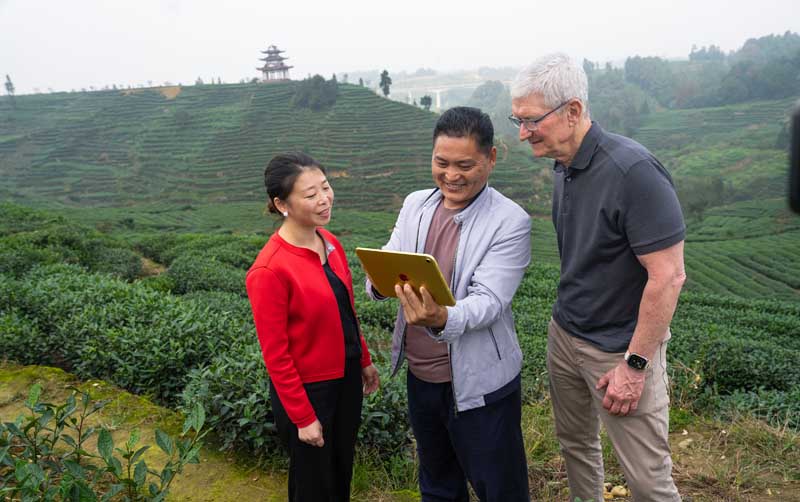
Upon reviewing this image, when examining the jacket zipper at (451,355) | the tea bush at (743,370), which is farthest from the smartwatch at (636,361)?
the tea bush at (743,370)

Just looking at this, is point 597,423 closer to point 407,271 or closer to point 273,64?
point 407,271

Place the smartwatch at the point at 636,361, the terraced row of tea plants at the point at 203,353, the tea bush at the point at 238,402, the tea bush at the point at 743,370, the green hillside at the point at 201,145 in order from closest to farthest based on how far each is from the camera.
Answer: the smartwatch at the point at 636,361
the tea bush at the point at 238,402
the terraced row of tea plants at the point at 203,353
the tea bush at the point at 743,370
the green hillside at the point at 201,145

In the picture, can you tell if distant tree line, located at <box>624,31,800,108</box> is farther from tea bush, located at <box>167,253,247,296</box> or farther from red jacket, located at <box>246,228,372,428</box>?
red jacket, located at <box>246,228,372,428</box>

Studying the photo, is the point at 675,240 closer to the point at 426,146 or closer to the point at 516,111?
the point at 516,111

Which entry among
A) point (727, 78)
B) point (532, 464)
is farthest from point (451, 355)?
point (727, 78)

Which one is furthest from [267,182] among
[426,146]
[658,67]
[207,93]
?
[658,67]

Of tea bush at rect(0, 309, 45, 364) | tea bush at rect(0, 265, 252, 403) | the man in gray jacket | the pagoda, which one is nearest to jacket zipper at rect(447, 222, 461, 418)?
the man in gray jacket

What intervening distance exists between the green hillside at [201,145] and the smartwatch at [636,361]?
39.4 metres

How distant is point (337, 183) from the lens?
4353 centimetres

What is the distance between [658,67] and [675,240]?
109 metres

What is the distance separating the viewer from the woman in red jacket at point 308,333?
1902mm

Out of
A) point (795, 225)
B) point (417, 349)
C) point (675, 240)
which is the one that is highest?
point (675, 240)

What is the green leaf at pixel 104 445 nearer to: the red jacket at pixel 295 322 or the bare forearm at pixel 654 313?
the red jacket at pixel 295 322

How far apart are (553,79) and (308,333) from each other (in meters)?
1.15
